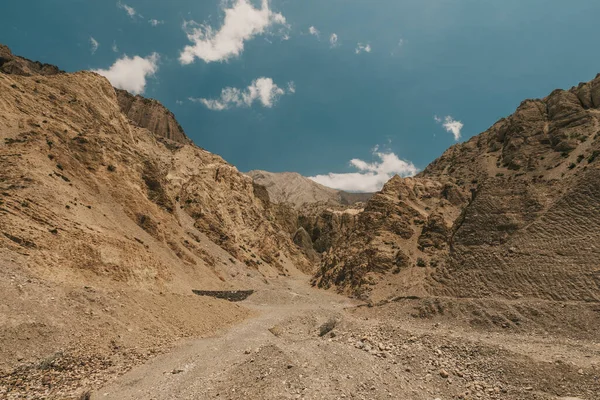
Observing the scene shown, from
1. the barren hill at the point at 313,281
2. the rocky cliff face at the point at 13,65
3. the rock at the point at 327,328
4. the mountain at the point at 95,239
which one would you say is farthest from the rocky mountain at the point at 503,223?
the rocky cliff face at the point at 13,65

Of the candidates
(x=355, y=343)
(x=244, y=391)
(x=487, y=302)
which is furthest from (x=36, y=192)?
(x=487, y=302)

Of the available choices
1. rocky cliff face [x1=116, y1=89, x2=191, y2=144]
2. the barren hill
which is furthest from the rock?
rocky cliff face [x1=116, y1=89, x2=191, y2=144]

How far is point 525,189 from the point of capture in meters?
29.9

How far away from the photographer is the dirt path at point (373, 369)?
39.5 ft

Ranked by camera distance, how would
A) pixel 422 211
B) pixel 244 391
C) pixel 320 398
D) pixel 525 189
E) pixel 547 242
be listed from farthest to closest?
1. pixel 422 211
2. pixel 525 189
3. pixel 547 242
4. pixel 244 391
5. pixel 320 398

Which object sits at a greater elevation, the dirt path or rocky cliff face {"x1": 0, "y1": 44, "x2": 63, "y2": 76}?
rocky cliff face {"x1": 0, "y1": 44, "x2": 63, "y2": 76}

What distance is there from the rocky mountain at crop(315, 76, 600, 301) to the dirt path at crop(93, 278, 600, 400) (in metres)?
7.56

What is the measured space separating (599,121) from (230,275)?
49706 millimetres

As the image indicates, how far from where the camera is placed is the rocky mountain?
2295 centimetres

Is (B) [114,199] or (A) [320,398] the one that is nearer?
(A) [320,398]

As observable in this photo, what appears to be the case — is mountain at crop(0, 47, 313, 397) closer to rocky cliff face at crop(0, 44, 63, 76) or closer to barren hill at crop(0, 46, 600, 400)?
barren hill at crop(0, 46, 600, 400)

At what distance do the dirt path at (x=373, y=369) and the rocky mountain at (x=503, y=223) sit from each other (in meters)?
7.56

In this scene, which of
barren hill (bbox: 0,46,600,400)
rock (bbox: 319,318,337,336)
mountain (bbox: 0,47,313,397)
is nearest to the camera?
barren hill (bbox: 0,46,600,400)

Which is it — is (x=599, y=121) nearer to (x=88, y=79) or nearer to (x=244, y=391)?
(x=244, y=391)
